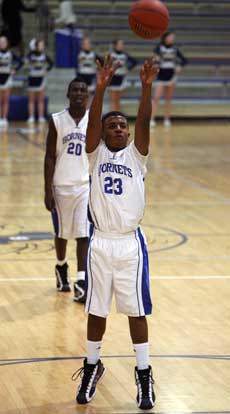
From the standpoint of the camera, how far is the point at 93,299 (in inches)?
229

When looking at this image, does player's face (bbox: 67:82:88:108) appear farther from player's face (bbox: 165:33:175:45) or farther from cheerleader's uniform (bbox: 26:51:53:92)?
cheerleader's uniform (bbox: 26:51:53:92)

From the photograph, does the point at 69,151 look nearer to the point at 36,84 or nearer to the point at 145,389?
the point at 145,389

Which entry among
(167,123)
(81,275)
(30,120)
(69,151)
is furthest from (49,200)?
(167,123)

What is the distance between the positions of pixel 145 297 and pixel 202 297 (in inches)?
98.2

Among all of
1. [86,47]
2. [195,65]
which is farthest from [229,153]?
[195,65]

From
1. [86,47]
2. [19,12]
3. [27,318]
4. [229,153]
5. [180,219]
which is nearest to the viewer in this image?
→ [27,318]

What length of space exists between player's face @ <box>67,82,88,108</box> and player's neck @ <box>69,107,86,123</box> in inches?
2.1

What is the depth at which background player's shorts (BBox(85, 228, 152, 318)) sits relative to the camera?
577 centimetres

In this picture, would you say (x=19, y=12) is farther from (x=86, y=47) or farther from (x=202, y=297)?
(x=202, y=297)

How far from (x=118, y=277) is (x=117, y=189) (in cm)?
50

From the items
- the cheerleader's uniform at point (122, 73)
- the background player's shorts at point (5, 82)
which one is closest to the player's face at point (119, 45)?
the cheerleader's uniform at point (122, 73)

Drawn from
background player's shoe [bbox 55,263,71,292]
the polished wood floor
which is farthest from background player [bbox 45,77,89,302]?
the polished wood floor

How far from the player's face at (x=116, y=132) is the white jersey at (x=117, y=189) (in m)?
0.04

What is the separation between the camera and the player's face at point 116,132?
5836 millimetres
